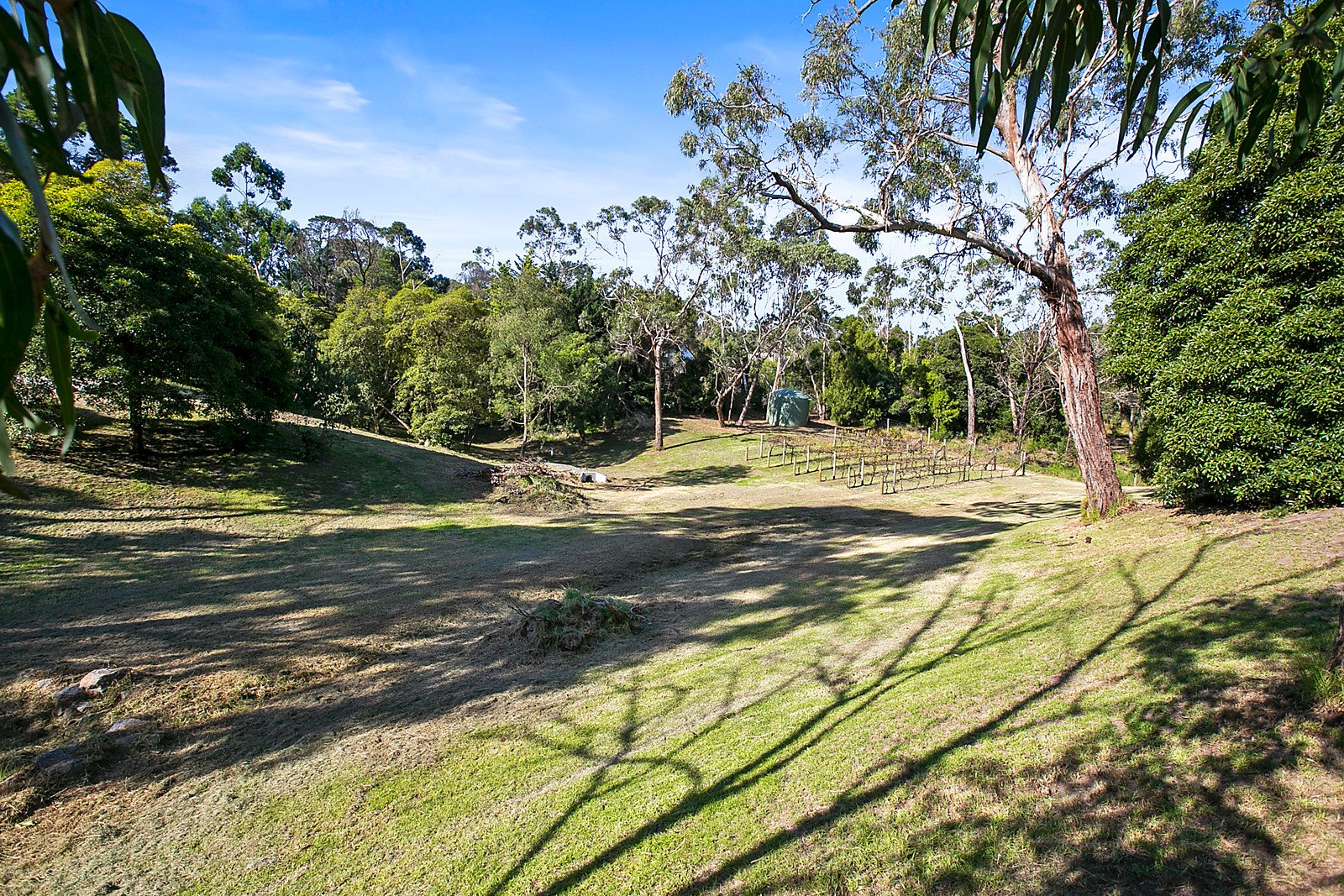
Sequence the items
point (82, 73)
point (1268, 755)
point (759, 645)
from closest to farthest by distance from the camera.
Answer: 1. point (82, 73)
2. point (1268, 755)
3. point (759, 645)

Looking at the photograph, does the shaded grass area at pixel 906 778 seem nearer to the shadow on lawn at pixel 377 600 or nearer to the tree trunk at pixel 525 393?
the shadow on lawn at pixel 377 600

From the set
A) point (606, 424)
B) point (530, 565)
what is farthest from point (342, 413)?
point (606, 424)

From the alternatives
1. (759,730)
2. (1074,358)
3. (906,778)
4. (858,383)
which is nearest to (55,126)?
(906,778)

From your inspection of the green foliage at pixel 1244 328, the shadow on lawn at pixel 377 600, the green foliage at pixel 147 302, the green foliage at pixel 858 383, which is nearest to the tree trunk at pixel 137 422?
the green foliage at pixel 147 302

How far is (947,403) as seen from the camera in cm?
3994

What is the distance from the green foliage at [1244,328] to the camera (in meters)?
7.00

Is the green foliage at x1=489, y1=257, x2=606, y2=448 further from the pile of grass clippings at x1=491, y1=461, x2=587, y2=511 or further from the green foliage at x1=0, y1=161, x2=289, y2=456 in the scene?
the green foliage at x1=0, y1=161, x2=289, y2=456

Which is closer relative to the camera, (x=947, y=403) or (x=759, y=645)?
(x=759, y=645)

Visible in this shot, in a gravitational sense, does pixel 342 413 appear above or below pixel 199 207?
below

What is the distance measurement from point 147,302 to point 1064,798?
581 inches

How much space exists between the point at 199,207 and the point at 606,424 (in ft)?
96.0

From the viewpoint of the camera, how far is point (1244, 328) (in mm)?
7520

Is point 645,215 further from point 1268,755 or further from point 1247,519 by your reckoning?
point 1268,755

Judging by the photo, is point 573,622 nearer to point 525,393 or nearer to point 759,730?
point 759,730
